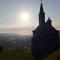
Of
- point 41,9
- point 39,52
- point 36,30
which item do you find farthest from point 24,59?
point 41,9

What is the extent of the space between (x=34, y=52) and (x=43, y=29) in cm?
662

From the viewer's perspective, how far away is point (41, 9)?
49.3m

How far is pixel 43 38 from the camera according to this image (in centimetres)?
4797

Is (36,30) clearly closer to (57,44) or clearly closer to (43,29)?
(43,29)

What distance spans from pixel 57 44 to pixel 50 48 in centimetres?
280

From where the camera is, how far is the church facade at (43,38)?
4731 cm

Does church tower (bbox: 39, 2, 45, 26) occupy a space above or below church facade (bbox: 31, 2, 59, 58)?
above

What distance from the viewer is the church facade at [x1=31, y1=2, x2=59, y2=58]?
4731cm

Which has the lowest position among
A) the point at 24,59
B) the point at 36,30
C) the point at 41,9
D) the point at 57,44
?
the point at 24,59

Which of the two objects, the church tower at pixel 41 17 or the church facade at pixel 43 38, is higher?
the church tower at pixel 41 17

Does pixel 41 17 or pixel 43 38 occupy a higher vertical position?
pixel 41 17

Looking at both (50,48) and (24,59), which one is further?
(50,48)

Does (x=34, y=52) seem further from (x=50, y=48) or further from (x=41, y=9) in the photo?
(x=41, y=9)

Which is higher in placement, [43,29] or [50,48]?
[43,29]
